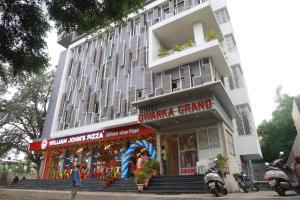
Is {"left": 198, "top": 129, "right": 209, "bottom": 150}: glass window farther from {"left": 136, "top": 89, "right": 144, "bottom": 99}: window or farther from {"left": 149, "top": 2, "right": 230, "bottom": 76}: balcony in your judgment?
{"left": 136, "top": 89, "right": 144, "bottom": 99}: window

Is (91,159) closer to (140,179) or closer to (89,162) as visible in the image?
(89,162)

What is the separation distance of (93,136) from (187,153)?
9029 mm

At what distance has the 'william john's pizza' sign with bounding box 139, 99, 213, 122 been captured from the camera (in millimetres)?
11828

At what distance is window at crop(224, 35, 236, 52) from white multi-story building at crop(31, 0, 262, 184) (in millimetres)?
92

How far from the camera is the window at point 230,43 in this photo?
65.9 feet

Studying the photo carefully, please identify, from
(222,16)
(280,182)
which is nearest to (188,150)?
(280,182)

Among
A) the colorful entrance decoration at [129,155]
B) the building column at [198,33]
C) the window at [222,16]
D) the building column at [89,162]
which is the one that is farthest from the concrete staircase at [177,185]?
the window at [222,16]

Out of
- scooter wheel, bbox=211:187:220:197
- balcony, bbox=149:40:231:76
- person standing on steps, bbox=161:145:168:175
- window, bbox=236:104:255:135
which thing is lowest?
scooter wheel, bbox=211:187:220:197

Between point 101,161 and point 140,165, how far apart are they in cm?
810

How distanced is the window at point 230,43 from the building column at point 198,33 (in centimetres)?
519

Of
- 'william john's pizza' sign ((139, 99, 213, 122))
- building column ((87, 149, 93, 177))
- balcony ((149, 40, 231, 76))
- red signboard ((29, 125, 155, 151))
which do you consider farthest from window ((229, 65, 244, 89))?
building column ((87, 149, 93, 177))

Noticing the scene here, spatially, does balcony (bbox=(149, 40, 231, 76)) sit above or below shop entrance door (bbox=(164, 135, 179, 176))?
above

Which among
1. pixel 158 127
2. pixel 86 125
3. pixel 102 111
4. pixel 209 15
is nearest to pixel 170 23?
pixel 209 15

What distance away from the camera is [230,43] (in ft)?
66.3
